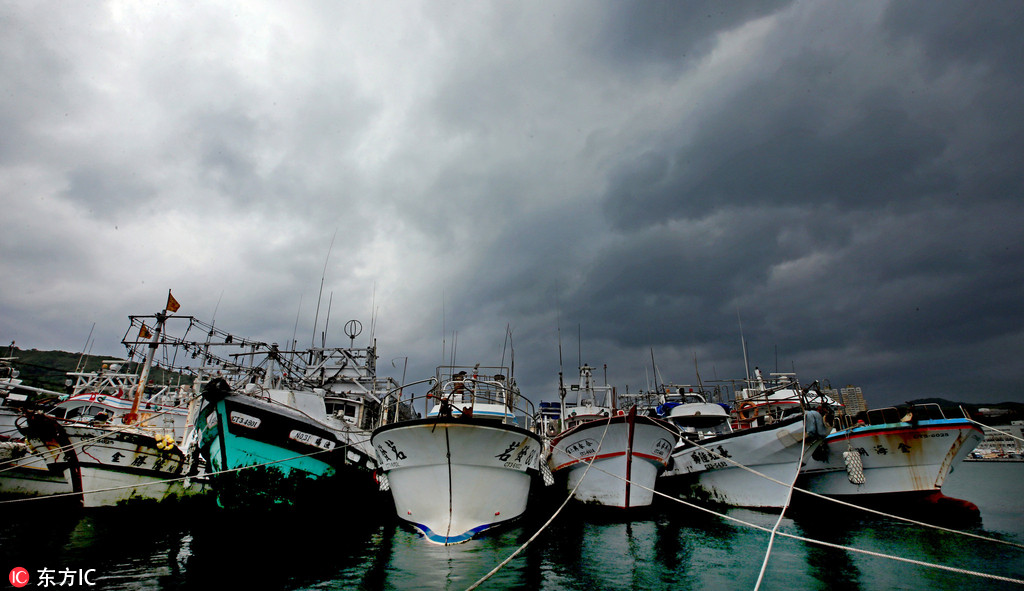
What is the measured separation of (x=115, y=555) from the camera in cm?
899

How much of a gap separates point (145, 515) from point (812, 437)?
2098cm

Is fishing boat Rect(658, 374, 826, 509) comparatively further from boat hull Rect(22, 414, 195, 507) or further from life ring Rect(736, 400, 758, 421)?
boat hull Rect(22, 414, 195, 507)

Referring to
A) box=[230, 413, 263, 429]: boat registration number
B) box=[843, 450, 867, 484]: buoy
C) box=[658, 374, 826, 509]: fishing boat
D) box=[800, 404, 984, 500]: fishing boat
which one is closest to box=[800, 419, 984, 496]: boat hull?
box=[800, 404, 984, 500]: fishing boat

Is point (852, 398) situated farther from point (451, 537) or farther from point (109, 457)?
point (109, 457)

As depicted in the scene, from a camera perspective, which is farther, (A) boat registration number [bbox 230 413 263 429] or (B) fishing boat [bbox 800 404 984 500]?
(B) fishing boat [bbox 800 404 984 500]

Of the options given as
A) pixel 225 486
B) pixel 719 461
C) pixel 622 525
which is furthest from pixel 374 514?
pixel 719 461

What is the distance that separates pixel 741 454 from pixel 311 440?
13343 mm

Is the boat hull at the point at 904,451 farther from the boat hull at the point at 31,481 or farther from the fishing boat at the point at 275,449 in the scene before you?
the boat hull at the point at 31,481

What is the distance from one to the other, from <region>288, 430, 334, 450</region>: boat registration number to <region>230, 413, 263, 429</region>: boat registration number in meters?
0.91

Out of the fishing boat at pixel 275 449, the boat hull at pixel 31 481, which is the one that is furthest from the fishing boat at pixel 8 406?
the fishing boat at pixel 275 449

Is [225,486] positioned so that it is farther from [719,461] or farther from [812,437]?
[812,437]

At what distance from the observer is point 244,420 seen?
446 inches

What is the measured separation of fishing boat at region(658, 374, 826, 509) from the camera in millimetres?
12852

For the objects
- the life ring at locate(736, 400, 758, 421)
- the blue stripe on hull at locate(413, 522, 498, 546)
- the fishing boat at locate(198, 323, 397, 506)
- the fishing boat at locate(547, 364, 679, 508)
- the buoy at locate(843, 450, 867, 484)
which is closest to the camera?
the blue stripe on hull at locate(413, 522, 498, 546)
